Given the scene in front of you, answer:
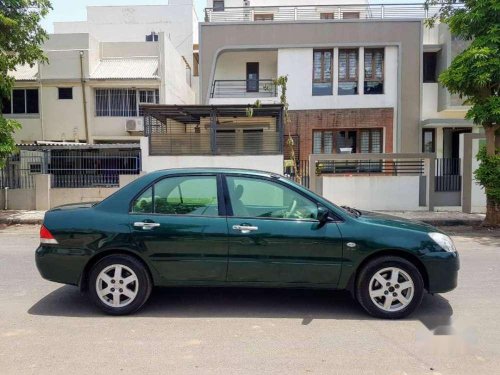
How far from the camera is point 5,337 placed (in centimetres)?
409

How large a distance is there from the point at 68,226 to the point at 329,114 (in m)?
15.7

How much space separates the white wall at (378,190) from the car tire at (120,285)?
9958 mm

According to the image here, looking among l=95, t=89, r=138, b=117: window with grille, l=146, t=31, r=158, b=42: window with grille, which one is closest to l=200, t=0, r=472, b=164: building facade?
l=95, t=89, r=138, b=117: window with grille

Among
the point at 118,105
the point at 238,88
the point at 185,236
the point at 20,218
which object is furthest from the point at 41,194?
the point at 185,236

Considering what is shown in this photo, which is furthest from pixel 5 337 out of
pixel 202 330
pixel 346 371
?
pixel 346 371

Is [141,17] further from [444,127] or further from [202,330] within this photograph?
[202,330]

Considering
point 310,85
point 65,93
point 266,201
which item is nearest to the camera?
point 266,201

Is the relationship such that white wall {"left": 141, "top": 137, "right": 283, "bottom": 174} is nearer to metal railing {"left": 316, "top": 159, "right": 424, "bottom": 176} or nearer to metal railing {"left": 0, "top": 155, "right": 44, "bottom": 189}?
metal railing {"left": 316, "top": 159, "right": 424, "bottom": 176}

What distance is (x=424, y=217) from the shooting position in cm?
1266

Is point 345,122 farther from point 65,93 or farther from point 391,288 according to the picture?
point 391,288

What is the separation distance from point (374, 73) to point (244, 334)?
17.2m

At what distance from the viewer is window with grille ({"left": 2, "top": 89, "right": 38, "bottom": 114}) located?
74.7ft

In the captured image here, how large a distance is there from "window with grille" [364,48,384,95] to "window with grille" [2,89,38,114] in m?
16.3

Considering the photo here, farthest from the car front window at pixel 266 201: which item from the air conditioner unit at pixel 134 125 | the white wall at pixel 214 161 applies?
the air conditioner unit at pixel 134 125
